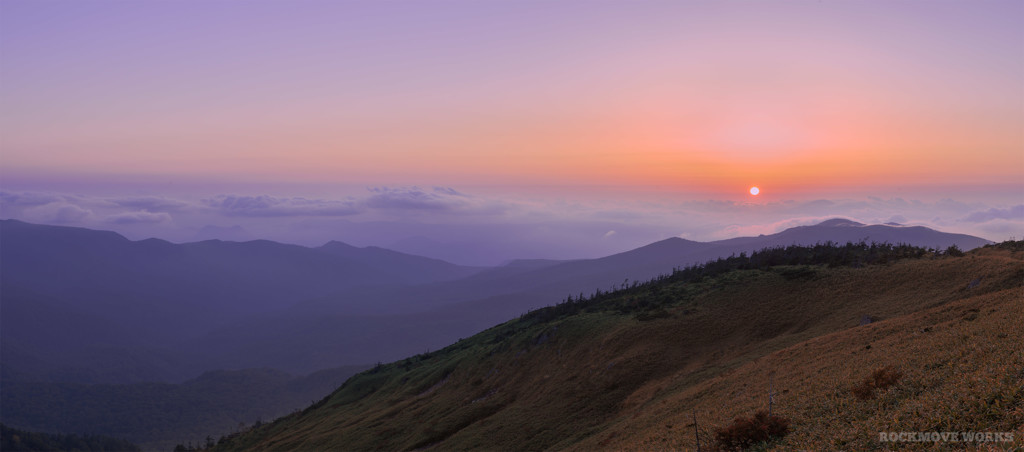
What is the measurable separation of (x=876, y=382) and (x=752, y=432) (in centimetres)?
553

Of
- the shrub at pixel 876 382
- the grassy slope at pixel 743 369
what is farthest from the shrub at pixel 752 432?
the shrub at pixel 876 382

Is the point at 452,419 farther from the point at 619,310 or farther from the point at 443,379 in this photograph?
the point at 619,310

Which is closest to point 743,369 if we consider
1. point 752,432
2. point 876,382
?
point 876,382

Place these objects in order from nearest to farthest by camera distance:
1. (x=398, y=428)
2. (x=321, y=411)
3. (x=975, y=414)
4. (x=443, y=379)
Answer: (x=975, y=414) < (x=398, y=428) < (x=443, y=379) < (x=321, y=411)

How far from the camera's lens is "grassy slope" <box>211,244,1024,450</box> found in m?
18.7

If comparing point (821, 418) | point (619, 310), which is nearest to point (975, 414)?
point (821, 418)

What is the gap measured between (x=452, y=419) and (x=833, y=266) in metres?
43.3

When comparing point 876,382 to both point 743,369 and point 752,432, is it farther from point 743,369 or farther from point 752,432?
point 743,369

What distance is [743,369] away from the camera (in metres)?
33.6

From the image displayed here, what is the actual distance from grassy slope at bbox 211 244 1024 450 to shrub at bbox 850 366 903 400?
1.40ft

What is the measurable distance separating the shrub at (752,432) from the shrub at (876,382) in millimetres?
3132

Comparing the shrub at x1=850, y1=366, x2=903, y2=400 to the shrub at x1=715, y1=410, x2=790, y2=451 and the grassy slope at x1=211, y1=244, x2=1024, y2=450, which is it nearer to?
the grassy slope at x1=211, y1=244, x2=1024, y2=450

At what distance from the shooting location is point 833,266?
52.5 meters

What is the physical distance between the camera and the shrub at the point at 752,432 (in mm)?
20594
